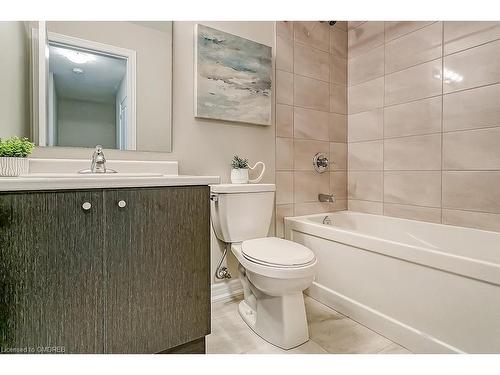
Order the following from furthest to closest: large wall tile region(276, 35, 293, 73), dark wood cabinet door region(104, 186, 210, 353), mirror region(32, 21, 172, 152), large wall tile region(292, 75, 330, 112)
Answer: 1. large wall tile region(292, 75, 330, 112)
2. large wall tile region(276, 35, 293, 73)
3. mirror region(32, 21, 172, 152)
4. dark wood cabinet door region(104, 186, 210, 353)

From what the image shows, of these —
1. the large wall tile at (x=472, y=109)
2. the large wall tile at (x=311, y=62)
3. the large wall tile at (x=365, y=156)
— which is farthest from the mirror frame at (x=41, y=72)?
the large wall tile at (x=472, y=109)

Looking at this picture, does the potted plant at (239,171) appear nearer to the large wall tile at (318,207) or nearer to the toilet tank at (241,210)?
the toilet tank at (241,210)

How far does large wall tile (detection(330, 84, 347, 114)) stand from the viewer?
243 cm

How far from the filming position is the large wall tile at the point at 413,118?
6.32 feet

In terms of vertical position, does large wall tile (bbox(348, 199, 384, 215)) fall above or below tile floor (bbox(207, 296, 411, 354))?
above

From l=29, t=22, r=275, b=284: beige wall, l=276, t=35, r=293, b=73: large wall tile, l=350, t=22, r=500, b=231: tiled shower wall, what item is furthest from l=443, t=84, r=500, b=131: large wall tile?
l=29, t=22, r=275, b=284: beige wall

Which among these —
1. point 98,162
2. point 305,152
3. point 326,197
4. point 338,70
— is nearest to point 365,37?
point 338,70

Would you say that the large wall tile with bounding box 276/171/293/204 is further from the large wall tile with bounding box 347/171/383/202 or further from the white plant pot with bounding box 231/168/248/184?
the large wall tile with bounding box 347/171/383/202

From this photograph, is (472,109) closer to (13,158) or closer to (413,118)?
(413,118)

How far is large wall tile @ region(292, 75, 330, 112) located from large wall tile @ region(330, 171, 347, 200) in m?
0.57

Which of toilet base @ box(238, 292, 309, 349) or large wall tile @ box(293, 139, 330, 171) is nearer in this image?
toilet base @ box(238, 292, 309, 349)

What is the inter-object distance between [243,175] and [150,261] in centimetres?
94

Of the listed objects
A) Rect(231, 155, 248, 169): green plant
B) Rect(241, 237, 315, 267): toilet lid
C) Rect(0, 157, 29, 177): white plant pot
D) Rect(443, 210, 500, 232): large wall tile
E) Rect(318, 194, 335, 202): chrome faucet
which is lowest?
Rect(241, 237, 315, 267): toilet lid

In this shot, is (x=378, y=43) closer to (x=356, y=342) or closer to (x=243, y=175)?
(x=243, y=175)
